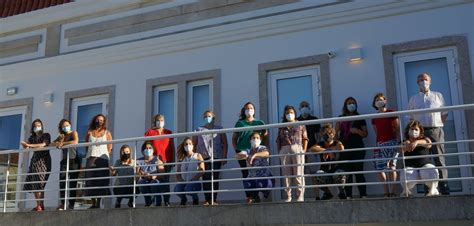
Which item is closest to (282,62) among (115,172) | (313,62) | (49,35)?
(313,62)

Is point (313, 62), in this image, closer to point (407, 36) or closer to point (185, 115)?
point (407, 36)

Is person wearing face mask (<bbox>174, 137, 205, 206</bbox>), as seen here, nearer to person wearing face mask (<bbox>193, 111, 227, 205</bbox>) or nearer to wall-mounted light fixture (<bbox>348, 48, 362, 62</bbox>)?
person wearing face mask (<bbox>193, 111, 227, 205</bbox>)

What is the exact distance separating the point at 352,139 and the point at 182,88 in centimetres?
322

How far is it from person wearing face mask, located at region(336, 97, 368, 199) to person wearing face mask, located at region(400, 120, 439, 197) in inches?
34.5

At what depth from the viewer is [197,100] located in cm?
955

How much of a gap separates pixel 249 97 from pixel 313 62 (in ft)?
3.68

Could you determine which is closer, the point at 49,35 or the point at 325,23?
the point at 325,23

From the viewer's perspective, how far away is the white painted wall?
8.22 meters

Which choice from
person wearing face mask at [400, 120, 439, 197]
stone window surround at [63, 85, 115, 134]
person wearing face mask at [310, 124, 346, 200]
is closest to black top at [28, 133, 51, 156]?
stone window surround at [63, 85, 115, 134]

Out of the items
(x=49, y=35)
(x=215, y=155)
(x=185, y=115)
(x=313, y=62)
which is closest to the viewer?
(x=215, y=155)

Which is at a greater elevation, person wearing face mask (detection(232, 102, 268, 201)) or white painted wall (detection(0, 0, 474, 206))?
white painted wall (detection(0, 0, 474, 206))

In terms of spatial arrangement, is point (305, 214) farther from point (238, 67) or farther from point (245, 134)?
point (238, 67)

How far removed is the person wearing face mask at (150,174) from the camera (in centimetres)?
757

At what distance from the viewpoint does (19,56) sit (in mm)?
11109
